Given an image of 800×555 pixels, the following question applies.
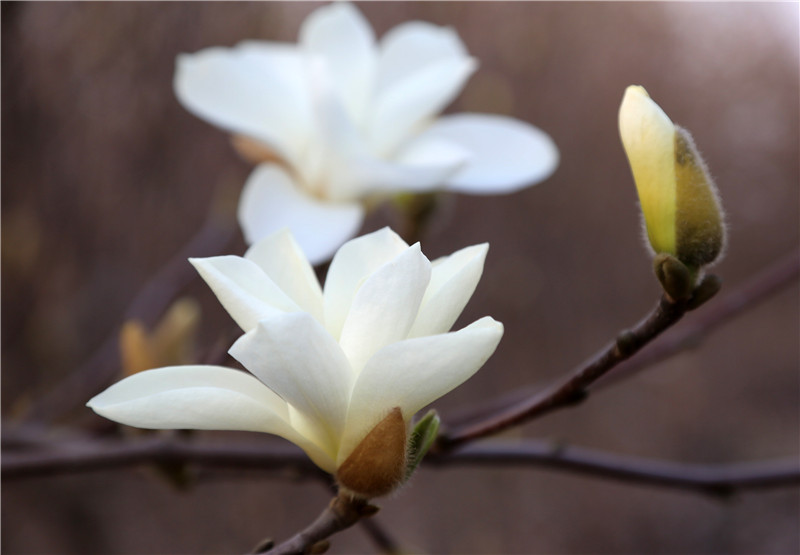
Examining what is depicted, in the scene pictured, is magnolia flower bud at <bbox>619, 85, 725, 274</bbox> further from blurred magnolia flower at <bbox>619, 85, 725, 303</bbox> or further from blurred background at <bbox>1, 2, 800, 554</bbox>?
blurred background at <bbox>1, 2, 800, 554</bbox>

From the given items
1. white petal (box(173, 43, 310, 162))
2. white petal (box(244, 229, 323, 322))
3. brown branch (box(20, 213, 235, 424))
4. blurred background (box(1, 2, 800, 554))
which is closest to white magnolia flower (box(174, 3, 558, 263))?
white petal (box(173, 43, 310, 162))

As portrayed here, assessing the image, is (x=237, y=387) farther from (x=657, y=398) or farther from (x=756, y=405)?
(x=756, y=405)

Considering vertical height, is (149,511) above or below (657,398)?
above

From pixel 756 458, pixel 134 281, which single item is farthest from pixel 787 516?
pixel 134 281

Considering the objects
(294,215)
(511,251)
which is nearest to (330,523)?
(294,215)

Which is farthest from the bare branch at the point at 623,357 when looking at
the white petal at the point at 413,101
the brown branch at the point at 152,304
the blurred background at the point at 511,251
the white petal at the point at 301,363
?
the blurred background at the point at 511,251

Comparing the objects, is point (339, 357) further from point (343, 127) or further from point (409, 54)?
point (409, 54)

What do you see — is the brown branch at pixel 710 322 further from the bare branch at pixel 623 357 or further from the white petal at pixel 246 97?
the white petal at pixel 246 97
